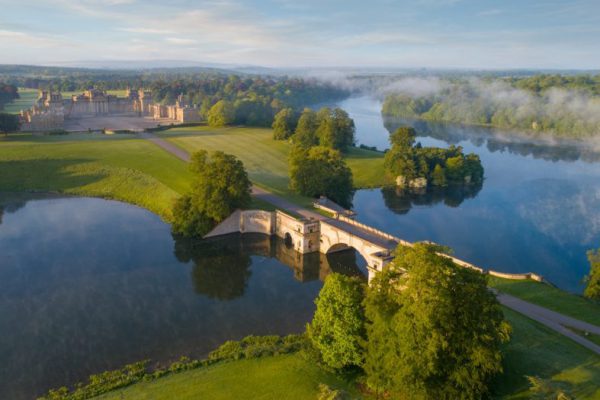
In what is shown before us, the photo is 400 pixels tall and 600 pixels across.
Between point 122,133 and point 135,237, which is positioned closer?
point 135,237

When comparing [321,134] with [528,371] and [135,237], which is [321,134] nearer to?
[135,237]

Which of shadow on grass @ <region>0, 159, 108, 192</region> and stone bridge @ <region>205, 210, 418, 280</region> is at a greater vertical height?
shadow on grass @ <region>0, 159, 108, 192</region>

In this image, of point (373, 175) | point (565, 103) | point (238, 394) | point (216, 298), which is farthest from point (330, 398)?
point (565, 103)

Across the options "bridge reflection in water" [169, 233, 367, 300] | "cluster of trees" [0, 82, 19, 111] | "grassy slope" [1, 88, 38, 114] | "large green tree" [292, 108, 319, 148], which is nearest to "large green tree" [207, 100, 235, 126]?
"large green tree" [292, 108, 319, 148]

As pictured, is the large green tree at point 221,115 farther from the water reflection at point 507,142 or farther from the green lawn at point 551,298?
the green lawn at point 551,298

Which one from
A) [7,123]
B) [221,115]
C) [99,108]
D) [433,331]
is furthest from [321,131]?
[99,108]

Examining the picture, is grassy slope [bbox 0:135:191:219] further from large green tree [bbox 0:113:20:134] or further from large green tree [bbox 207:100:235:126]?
large green tree [bbox 207:100:235:126]

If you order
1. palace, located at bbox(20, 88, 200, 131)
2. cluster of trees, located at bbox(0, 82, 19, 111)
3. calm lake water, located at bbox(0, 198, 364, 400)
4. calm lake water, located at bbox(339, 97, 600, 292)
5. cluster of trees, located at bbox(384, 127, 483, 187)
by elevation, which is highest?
cluster of trees, located at bbox(0, 82, 19, 111)
